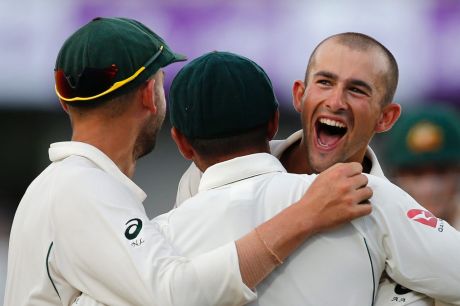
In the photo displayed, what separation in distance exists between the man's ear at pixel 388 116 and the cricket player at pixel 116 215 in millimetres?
797

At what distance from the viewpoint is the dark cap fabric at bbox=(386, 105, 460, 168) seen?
4.20m

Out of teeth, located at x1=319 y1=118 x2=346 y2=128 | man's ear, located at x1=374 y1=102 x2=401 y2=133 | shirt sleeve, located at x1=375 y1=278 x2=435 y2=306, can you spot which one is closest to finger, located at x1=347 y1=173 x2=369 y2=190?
shirt sleeve, located at x1=375 y1=278 x2=435 y2=306

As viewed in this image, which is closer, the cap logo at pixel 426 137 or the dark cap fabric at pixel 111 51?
the dark cap fabric at pixel 111 51

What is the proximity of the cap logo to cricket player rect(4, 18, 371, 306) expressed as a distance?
950mm

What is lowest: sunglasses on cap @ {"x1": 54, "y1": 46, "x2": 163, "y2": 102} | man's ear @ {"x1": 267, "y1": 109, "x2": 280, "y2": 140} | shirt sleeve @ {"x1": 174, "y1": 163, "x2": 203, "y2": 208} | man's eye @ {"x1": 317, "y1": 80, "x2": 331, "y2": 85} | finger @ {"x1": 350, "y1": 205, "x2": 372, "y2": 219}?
shirt sleeve @ {"x1": 174, "y1": 163, "x2": 203, "y2": 208}

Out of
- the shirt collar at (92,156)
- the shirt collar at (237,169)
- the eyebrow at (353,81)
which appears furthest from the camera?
the eyebrow at (353,81)

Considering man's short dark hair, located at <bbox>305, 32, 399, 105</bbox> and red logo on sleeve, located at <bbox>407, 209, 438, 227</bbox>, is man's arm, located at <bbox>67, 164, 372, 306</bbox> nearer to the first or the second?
red logo on sleeve, located at <bbox>407, 209, 438, 227</bbox>

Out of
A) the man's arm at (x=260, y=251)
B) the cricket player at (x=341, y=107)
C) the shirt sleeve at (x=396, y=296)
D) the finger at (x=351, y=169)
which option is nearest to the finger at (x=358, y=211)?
the man's arm at (x=260, y=251)

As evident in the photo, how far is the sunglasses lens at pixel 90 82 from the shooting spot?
3662 mm

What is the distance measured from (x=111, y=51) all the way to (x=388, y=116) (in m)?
1.10

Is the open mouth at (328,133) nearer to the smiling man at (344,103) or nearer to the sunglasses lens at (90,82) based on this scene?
the smiling man at (344,103)

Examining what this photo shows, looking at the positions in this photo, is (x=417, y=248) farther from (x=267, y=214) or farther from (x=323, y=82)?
(x=323, y=82)

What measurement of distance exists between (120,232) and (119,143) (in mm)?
556

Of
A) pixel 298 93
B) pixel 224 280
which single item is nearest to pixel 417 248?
pixel 224 280
